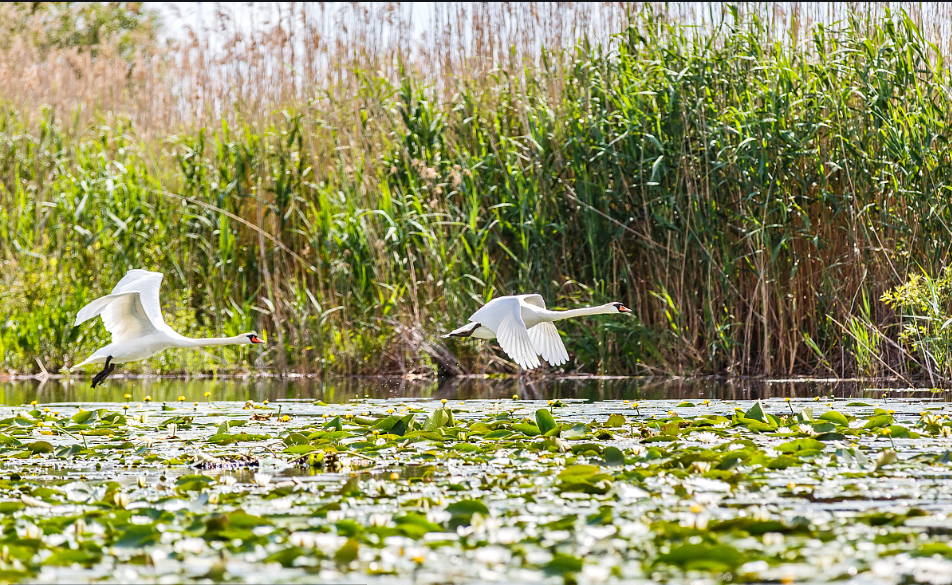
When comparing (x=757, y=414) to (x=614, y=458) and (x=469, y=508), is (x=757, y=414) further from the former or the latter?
(x=469, y=508)

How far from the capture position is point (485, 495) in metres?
4.18

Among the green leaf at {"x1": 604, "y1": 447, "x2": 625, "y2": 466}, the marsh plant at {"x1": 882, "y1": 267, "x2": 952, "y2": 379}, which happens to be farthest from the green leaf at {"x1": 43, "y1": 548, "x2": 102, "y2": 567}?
the marsh plant at {"x1": 882, "y1": 267, "x2": 952, "y2": 379}

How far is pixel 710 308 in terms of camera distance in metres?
9.98

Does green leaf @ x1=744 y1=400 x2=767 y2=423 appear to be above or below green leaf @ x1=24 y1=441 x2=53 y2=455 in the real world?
above

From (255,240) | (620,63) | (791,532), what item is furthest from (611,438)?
(255,240)

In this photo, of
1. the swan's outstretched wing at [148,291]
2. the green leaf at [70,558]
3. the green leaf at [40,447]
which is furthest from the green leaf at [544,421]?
the swan's outstretched wing at [148,291]

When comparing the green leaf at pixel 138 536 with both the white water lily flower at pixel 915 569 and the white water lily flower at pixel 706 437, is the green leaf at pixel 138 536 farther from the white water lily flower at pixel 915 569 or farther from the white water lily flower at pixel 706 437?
the white water lily flower at pixel 706 437

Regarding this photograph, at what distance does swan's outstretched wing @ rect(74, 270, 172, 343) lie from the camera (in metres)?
7.57

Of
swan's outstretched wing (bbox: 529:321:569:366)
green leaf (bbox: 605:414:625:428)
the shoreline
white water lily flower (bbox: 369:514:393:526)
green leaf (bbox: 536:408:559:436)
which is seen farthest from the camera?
the shoreline

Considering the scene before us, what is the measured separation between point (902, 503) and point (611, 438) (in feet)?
6.64

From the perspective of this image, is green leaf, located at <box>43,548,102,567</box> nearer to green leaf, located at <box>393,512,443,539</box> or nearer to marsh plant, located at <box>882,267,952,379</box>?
green leaf, located at <box>393,512,443,539</box>

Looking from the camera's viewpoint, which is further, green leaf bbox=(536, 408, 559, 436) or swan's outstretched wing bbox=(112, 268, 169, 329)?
swan's outstretched wing bbox=(112, 268, 169, 329)

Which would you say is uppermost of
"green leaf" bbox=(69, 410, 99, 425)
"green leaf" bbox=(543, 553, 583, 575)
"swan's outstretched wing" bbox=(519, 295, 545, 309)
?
"swan's outstretched wing" bbox=(519, 295, 545, 309)

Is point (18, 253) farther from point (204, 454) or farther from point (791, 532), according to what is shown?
point (791, 532)
